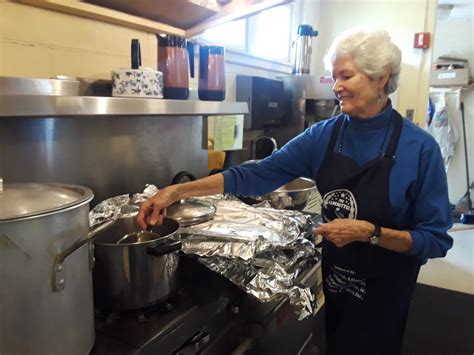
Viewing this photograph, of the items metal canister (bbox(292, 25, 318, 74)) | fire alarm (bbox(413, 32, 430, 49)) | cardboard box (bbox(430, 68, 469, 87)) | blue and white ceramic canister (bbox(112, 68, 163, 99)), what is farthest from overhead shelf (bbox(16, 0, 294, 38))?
cardboard box (bbox(430, 68, 469, 87))

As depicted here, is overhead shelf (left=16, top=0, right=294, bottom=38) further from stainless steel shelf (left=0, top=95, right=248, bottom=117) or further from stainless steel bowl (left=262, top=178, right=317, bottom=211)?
stainless steel bowl (left=262, top=178, right=317, bottom=211)

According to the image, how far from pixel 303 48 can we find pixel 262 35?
31 cm

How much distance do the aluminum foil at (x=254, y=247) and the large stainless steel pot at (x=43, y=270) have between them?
0.26 meters

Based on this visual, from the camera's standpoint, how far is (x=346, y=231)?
932 millimetres

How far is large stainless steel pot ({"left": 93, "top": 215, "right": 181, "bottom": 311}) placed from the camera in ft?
2.39

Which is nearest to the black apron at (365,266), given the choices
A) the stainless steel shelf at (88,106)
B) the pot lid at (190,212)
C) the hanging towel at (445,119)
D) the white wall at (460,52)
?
the pot lid at (190,212)

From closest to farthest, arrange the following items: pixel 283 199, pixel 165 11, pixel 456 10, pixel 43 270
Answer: pixel 43 270 → pixel 165 11 → pixel 283 199 → pixel 456 10

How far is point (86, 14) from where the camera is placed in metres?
1.06

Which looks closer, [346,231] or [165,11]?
[346,231]

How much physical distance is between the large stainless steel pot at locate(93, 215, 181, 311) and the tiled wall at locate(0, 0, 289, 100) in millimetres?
543

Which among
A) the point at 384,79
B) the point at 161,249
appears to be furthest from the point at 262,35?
the point at 161,249

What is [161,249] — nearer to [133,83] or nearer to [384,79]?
[133,83]

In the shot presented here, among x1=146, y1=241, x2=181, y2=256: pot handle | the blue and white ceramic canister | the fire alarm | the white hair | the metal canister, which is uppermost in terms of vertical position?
the fire alarm

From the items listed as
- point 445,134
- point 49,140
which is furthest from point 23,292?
point 445,134
